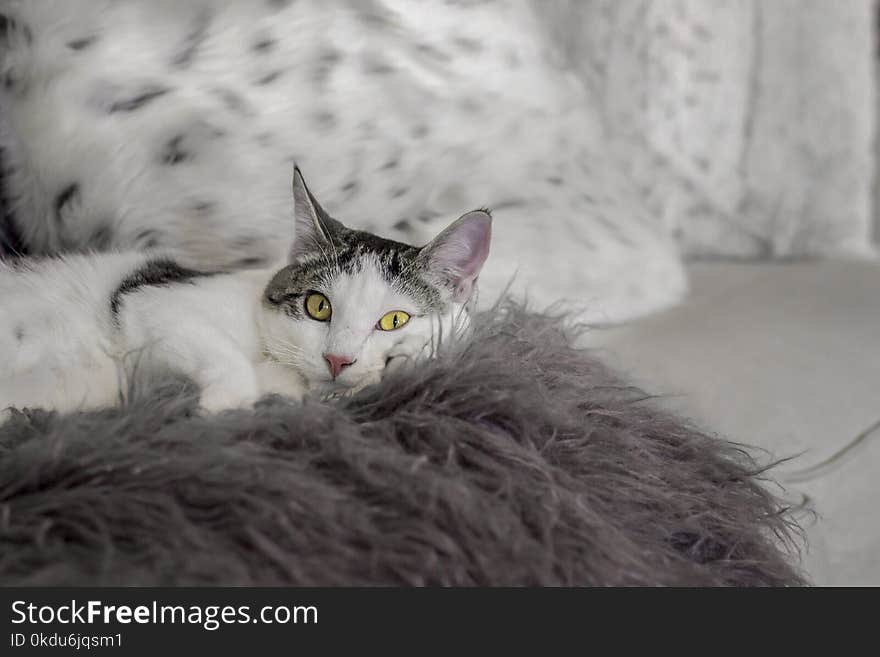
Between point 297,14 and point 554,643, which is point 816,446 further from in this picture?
point 297,14

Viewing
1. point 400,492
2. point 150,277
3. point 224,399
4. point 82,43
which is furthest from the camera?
point 82,43

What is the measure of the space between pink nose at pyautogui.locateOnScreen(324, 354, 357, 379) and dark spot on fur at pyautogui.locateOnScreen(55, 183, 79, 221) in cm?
39

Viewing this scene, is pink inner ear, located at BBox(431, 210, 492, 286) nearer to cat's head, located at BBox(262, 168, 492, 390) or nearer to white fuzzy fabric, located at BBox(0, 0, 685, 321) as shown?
cat's head, located at BBox(262, 168, 492, 390)

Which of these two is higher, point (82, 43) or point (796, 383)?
point (82, 43)

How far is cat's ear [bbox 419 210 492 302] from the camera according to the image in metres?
0.73

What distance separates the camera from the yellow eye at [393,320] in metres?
0.72

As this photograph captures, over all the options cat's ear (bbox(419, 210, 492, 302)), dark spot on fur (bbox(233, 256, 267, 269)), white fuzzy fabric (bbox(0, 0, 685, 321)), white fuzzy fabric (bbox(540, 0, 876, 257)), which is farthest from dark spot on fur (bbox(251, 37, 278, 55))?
white fuzzy fabric (bbox(540, 0, 876, 257))

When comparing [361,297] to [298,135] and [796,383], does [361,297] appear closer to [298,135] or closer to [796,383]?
[298,135]

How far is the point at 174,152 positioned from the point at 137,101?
0.07m

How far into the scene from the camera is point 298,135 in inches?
36.2

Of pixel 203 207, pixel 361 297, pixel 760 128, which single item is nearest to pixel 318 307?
pixel 361 297

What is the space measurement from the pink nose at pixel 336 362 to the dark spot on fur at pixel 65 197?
0.39m

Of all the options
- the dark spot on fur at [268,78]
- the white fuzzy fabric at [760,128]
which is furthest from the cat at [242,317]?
the white fuzzy fabric at [760,128]

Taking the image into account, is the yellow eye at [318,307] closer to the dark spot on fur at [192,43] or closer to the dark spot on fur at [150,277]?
the dark spot on fur at [150,277]
